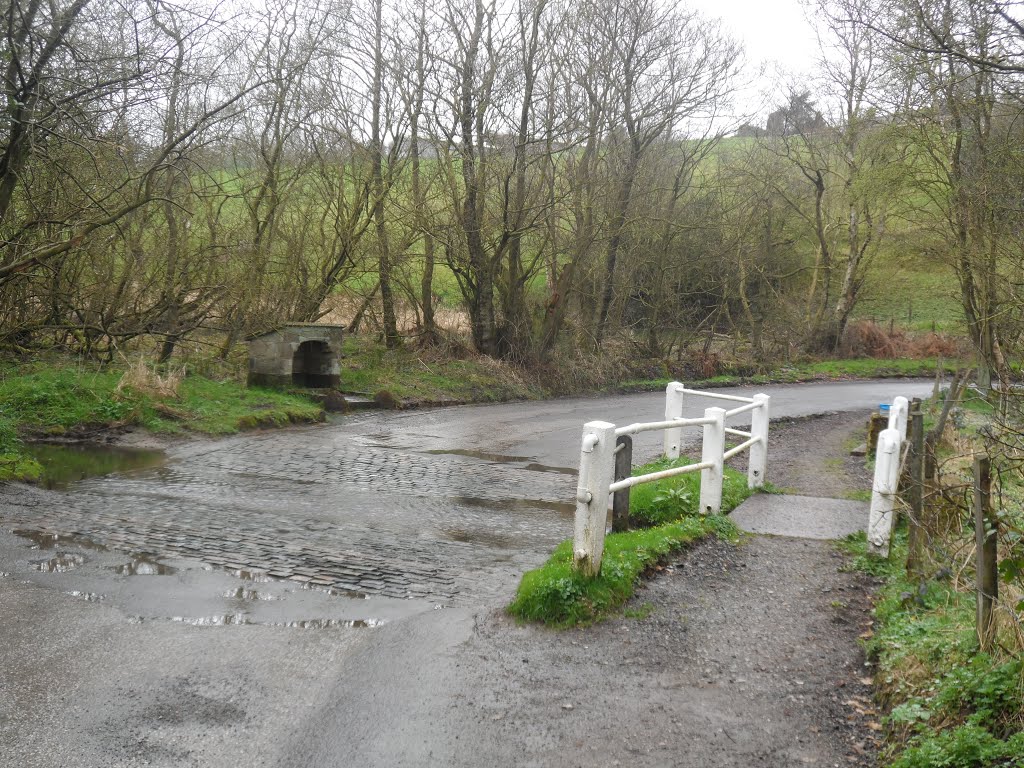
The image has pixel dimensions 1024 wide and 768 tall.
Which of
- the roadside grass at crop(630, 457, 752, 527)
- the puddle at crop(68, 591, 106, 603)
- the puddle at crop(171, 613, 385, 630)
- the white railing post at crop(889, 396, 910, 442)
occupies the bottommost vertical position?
the puddle at crop(171, 613, 385, 630)

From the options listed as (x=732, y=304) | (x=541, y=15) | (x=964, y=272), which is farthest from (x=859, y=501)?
(x=732, y=304)

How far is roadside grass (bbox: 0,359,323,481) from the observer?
14.5 m

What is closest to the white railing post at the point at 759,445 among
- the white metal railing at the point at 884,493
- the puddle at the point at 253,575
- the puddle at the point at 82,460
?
the white metal railing at the point at 884,493

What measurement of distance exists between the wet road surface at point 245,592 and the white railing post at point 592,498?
2.69 ft

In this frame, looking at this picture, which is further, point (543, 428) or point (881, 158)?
point (881, 158)

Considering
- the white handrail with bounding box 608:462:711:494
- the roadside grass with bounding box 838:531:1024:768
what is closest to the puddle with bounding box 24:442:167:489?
the white handrail with bounding box 608:462:711:494

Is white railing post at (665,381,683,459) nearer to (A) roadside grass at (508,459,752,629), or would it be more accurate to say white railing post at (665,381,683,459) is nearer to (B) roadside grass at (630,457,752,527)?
(B) roadside grass at (630,457,752,527)

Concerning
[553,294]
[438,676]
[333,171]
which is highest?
[333,171]

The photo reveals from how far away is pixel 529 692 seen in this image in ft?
16.9

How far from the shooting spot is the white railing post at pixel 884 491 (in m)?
7.89

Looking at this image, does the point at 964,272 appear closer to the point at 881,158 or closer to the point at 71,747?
the point at 881,158

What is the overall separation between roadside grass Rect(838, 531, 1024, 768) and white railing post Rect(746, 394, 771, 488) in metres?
4.40

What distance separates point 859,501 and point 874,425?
4.34m

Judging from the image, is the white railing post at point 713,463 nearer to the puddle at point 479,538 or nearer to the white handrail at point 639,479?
the white handrail at point 639,479
